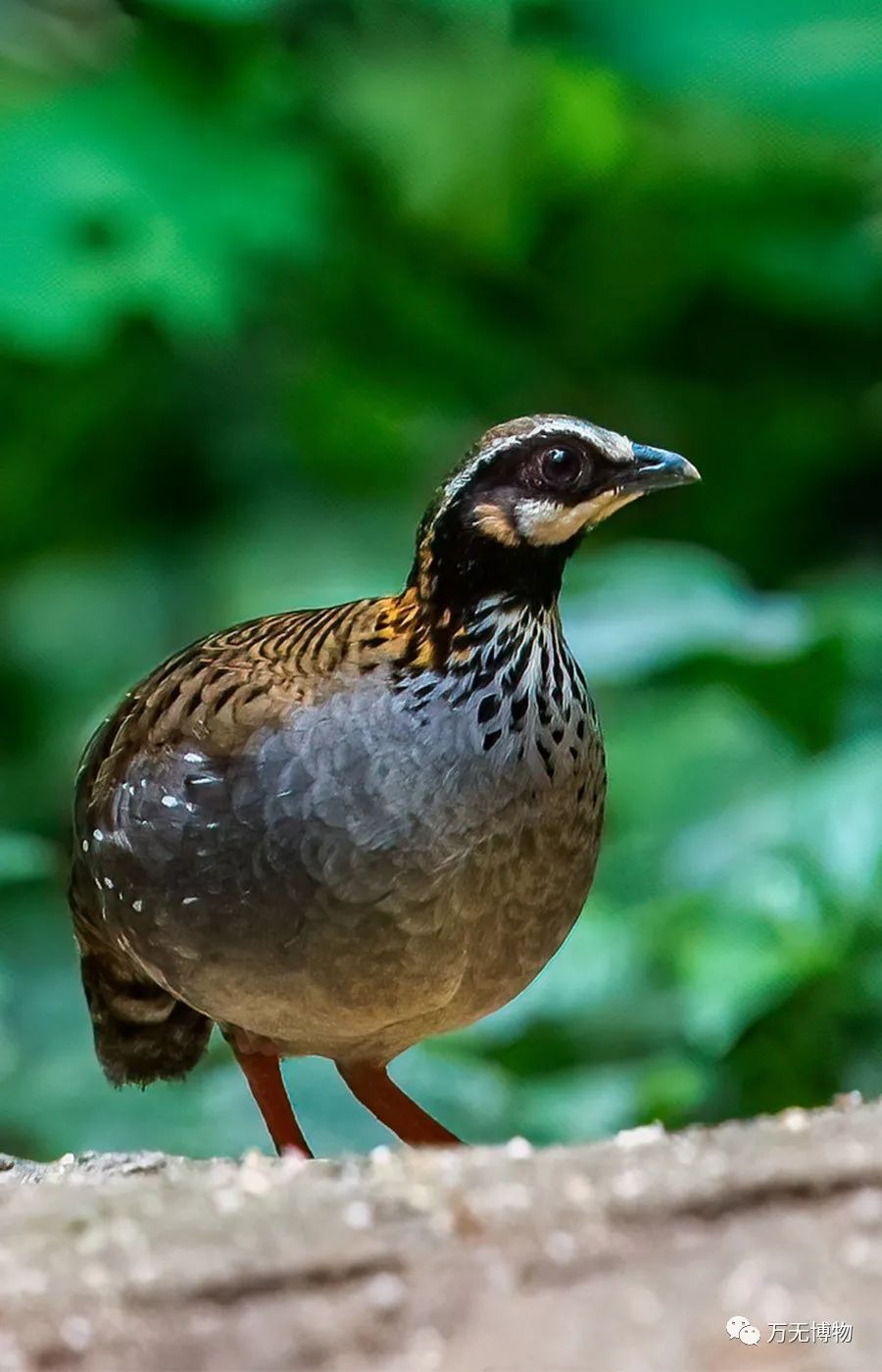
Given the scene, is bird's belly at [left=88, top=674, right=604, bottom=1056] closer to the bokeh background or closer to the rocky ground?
the bokeh background

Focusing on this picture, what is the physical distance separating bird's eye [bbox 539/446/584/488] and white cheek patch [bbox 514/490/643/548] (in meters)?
0.04

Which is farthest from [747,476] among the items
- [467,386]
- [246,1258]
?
[246,1258]

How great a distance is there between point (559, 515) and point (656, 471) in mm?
189

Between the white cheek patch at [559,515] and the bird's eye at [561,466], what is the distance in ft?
0.13

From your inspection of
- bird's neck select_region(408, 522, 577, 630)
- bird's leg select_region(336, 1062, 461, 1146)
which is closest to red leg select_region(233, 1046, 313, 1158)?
bird's leg select_region(336, 1062, 461, 1146)

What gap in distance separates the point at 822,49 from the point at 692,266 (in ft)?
4.67

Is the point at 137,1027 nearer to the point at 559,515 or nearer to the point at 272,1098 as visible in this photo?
the point at 272,1098

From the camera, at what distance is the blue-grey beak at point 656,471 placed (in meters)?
3.35

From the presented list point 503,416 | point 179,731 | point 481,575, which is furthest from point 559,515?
point 503,416

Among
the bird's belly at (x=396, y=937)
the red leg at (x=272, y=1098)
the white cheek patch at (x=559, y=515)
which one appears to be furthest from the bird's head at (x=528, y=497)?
the red leg at (x=272, y=1098)

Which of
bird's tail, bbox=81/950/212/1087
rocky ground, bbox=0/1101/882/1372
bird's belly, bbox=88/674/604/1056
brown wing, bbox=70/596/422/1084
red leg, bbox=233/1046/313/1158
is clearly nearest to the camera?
rocky ground, bbox=0/1101/882/1372

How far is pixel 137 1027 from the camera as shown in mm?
4121

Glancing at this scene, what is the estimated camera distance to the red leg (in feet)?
12.6

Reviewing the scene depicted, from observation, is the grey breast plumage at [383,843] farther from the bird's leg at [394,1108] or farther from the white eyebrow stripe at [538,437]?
the bird's leg at [394,1108]
